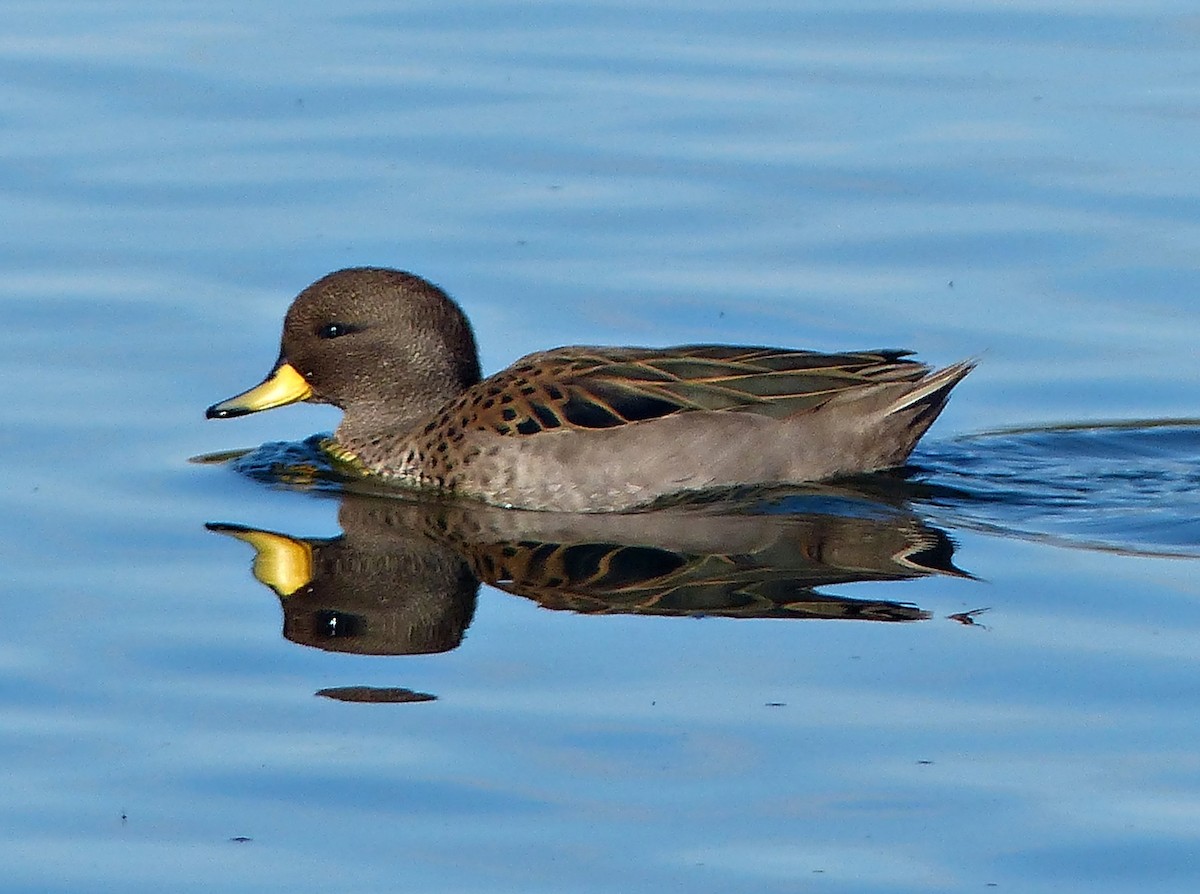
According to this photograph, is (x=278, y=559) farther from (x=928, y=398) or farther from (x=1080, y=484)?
(x=1080, y=484)

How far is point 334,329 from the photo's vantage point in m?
10.3

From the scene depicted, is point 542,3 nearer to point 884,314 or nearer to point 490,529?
point 884,314

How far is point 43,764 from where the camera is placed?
6.61 metres

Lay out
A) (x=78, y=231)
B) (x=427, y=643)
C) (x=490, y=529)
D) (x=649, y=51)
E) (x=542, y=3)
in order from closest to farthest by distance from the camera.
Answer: (x=427, y=643) → (x=490, y=529) → (x=78, y=231) → (x=649, y=51) → (x=542, y=3)

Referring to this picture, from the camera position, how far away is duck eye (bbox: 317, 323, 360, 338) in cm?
1030

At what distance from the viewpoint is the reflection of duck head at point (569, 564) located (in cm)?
785

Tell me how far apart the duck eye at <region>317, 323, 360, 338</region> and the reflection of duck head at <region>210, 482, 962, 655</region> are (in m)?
0.95

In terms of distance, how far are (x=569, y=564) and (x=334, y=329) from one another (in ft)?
7.43

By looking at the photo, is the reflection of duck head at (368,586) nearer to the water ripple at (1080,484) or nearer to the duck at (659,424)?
the duck at (659,424)

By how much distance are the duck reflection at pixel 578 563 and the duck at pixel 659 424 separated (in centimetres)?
20

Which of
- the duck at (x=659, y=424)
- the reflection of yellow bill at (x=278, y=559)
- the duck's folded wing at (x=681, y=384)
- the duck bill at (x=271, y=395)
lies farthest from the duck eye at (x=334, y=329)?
the reflection of yellow bill at (x=278, y=559)

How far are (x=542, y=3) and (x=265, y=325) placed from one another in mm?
5171

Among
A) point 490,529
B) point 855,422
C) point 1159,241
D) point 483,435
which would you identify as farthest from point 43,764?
point 1159,241

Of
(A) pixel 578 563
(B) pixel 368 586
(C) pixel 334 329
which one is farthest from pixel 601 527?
(C) pixel 334 329
